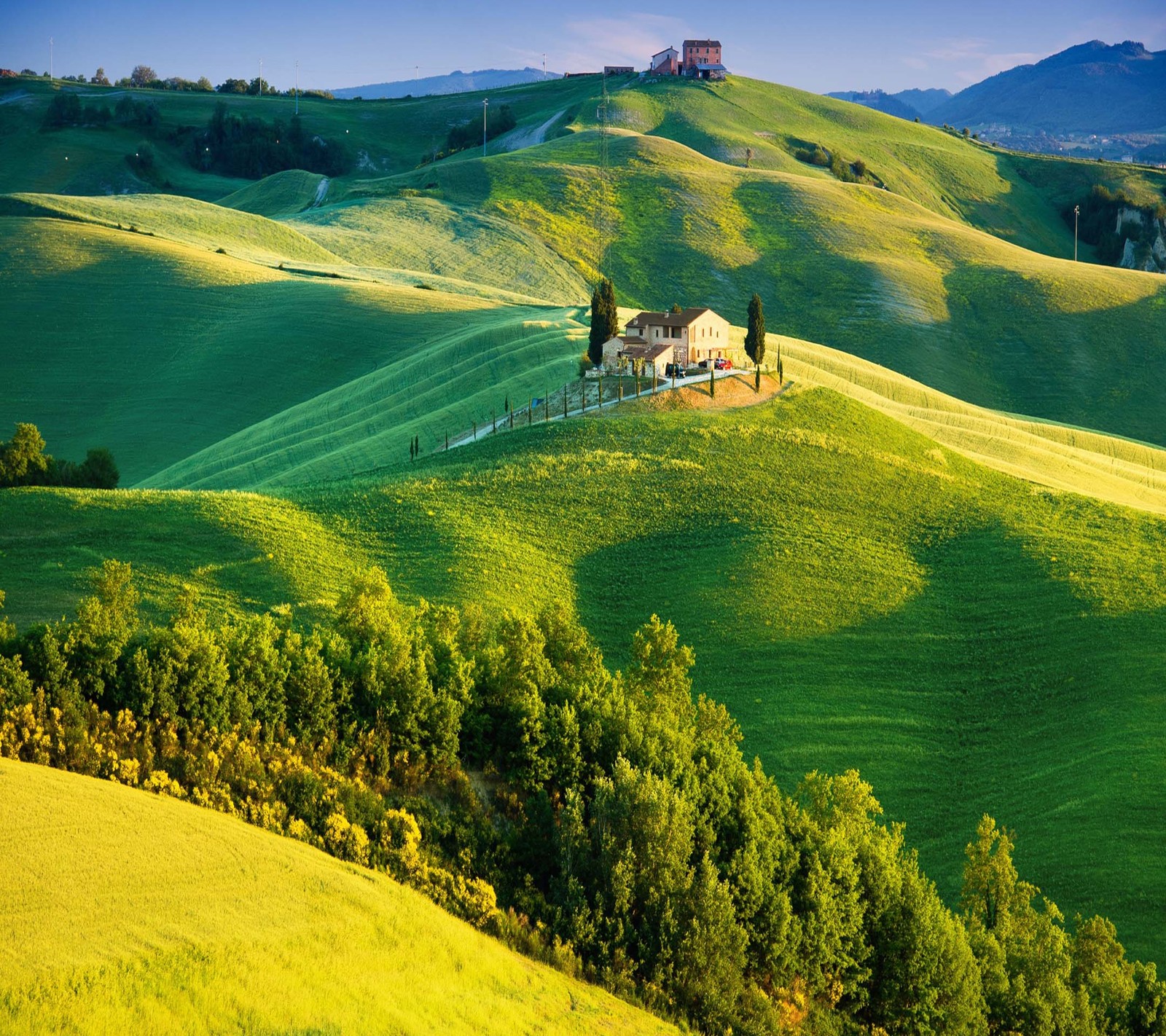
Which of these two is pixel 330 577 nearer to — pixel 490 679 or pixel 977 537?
pixel 490 679

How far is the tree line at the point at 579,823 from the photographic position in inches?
1302

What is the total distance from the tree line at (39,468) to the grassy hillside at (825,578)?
3517 mm

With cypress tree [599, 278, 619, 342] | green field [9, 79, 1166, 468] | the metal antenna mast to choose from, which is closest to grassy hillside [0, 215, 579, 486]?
green field [9, 79, 1166, 468]

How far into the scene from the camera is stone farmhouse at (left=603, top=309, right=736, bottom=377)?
84875 mm

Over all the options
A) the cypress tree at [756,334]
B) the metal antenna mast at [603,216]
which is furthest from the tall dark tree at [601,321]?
the metal antenna mast at [603,216]

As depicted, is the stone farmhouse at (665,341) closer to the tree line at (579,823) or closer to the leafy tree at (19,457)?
the leafy tree at (19,457)

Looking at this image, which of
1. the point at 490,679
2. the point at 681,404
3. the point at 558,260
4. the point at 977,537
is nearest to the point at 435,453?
the point at 681,404

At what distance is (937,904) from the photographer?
3753 centimetres

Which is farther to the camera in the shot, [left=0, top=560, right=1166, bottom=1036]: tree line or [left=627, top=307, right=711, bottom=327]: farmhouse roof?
[left=627, top=307, right=711, bottom=327]: farmhouse roof

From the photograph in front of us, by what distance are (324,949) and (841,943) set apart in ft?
52.8

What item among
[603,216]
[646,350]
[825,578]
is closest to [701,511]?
[825,578]

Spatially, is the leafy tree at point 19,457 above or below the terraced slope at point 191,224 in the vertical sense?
below

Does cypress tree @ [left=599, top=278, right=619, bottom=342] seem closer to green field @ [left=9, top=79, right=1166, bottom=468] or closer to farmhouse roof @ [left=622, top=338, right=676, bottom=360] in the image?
farmhouse roof @ [left=622, top=338, right=676, bottom=360]

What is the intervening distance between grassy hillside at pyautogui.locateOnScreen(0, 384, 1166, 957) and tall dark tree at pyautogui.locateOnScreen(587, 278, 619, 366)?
7117 millimetres
